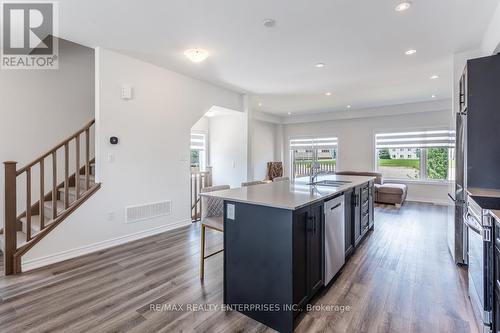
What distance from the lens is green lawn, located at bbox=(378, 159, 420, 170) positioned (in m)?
7.15

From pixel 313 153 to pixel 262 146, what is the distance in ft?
5.82

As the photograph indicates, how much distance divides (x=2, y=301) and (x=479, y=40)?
5.75m

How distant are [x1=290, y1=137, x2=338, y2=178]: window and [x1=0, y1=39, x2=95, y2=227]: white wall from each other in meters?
5.99

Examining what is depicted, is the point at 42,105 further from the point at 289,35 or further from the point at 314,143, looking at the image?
the point at 314,143

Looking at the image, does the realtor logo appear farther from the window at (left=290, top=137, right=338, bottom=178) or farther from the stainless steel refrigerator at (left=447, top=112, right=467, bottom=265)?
the window at (left=290, top=137, right=338, bottom=178)

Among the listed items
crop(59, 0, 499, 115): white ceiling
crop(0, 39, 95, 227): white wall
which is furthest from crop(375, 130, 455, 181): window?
crop(0, 39, 95, 227): white wall

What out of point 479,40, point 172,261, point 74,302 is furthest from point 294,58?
point 74,302

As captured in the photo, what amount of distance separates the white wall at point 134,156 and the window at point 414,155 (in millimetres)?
5773

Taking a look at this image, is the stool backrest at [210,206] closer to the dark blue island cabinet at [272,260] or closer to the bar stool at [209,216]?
the bar stool at [209,216]

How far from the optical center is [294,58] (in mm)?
3707

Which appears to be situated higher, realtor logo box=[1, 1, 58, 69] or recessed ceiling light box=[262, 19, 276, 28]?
realtor logo box=[1, 1, 58, 69]

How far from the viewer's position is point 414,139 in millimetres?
7086

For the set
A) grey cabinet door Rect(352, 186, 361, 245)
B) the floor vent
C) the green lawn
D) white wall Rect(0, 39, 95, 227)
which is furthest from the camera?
the green lawn

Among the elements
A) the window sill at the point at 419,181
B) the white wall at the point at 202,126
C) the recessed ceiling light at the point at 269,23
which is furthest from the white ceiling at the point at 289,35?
the window sill at the point at 419,181
